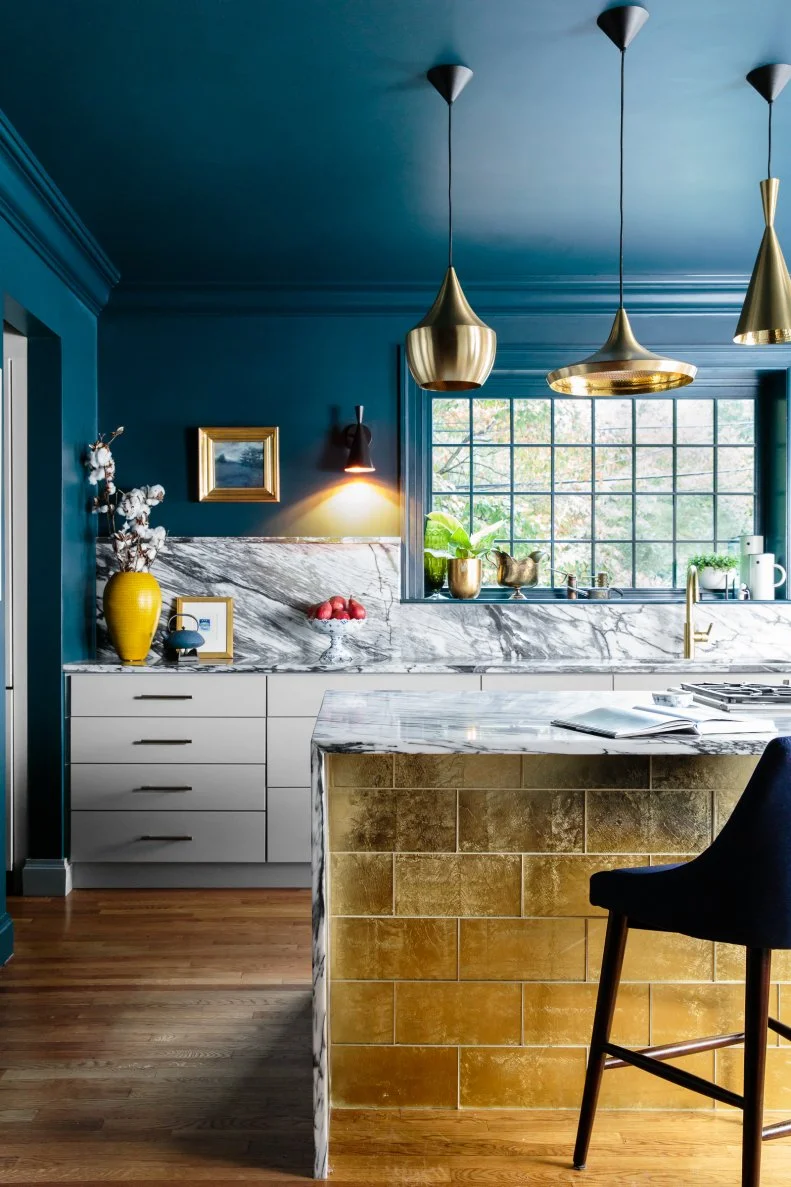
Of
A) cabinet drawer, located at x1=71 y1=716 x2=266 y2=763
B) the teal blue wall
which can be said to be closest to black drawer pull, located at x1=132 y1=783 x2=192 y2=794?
cabinet drawer, located at x1=71 y1=716 x2=266 y2=763

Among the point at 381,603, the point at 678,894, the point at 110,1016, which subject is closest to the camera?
the point at 678,894

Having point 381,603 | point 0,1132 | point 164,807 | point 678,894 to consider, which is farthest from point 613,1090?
point 381,603

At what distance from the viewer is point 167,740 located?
398cm

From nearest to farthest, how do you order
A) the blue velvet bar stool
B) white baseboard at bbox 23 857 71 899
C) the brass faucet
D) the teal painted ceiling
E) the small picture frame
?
the blue velvet bar stool < the teal painted ceiling < white baseboard at bbox 23 857 71 899 < the brass faucet < the small picture frame

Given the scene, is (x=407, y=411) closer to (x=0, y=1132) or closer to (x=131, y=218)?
(x=131, y=218)

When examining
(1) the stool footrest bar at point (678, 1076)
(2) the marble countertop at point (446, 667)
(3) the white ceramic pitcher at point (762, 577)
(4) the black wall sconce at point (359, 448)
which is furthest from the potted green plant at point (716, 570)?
(1) the stool footrest bar at point (678, 1076)

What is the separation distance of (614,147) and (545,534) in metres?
2.01

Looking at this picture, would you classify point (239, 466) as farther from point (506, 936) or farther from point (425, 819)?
point (506, 936)

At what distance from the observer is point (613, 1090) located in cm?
226

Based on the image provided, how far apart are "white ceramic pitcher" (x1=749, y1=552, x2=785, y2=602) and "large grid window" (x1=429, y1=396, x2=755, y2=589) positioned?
0.22 meters

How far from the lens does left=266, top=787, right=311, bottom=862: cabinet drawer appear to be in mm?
3973

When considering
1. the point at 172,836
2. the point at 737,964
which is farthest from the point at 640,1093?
the point at 172,836

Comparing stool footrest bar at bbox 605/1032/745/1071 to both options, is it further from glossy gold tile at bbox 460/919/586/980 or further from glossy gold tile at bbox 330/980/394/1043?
Answer: glossy gold tile at bbox 330/980/394/1043

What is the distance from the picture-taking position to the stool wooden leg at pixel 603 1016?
1.99 meters
